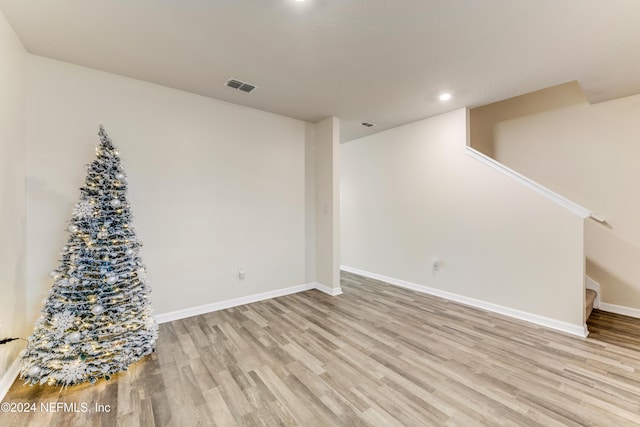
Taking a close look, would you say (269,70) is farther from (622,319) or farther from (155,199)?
(622,319)

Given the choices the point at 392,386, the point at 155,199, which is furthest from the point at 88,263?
the point at 392,386

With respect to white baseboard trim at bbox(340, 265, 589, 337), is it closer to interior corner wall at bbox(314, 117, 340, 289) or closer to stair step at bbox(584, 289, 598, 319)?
stair step at bbox(584, 289, 598, 319)

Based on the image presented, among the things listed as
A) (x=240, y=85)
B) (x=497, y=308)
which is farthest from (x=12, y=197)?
(x=497, y=308)

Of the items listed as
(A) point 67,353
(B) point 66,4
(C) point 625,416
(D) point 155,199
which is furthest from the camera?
(D) point 155,199

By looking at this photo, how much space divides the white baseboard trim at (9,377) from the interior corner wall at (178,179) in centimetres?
57

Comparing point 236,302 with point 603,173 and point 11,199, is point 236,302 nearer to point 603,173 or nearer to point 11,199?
point 11,199

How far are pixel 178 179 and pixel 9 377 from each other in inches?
84.4

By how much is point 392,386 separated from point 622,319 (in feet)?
11.1

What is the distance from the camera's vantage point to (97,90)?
2.71m

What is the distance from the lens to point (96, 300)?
2.10m

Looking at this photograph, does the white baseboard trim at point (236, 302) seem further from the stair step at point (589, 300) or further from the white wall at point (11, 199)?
the stair step at point (589, 300)

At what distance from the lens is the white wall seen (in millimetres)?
1928

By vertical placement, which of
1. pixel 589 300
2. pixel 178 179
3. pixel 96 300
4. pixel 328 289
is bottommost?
pixel 328 289

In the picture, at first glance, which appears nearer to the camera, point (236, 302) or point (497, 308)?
point (497, 308)
